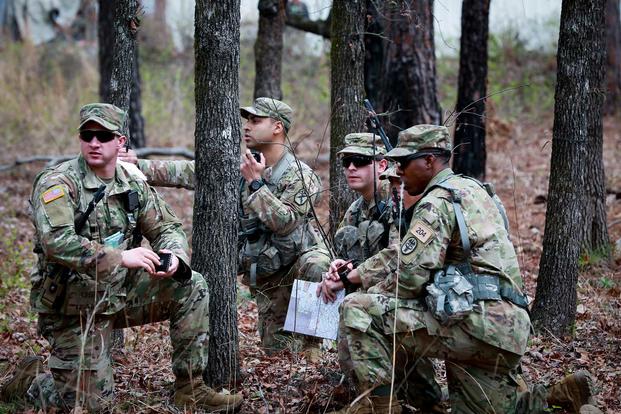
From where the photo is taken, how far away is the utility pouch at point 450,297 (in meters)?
4.05

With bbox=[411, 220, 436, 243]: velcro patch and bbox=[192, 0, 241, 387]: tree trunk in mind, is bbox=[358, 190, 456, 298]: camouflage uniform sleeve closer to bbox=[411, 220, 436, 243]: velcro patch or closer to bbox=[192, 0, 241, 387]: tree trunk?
bbox=[411, 220, 436, 243]: velcro patch

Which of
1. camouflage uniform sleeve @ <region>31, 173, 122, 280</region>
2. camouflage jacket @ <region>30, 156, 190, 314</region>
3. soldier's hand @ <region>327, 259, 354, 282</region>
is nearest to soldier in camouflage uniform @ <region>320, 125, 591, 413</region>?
soldier's hand @ <region>327, 259, 354, 282</region>

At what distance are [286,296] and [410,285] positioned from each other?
211cm

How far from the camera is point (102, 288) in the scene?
448cm

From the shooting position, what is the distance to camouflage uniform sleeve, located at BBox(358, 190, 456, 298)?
13.4 feet

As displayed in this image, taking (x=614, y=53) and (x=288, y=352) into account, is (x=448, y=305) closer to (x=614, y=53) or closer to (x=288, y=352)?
(x=288, y=352)

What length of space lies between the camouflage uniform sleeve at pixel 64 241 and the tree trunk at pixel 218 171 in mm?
632

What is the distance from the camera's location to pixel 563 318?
5.77 m

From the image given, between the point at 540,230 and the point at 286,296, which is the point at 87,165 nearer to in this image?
the point at 286,296

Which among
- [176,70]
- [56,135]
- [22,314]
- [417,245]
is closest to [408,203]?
[417,245]

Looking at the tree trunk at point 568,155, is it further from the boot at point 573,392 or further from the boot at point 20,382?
the boot at point 20,382

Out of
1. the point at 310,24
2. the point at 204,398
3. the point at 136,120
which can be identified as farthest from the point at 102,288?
the point at 136,120

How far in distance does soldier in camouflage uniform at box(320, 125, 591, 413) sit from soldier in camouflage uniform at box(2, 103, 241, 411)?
972mm

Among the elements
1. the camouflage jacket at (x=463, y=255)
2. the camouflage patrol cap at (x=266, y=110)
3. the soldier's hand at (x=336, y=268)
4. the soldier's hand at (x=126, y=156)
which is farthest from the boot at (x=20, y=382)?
the camouflage patrol cap at (x=266, y=110)
